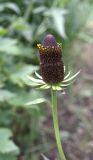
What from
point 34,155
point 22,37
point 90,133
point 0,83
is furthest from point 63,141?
point 0,83

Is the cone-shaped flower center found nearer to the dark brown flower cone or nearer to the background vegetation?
the dark brown flower cone

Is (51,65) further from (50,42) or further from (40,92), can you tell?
(40,92)

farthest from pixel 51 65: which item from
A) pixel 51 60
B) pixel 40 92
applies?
pixel 40 92


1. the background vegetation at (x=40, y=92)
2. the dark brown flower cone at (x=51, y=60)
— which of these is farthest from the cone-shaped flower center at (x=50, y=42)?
the background vegetation at (x=40, y=92)

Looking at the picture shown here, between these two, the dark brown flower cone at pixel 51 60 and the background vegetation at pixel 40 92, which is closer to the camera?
the dark brown flower cone at pixel 51 60

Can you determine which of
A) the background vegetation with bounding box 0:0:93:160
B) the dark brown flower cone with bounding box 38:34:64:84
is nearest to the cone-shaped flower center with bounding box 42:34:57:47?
the dark brown flower cone with bounding box 38:34:64:84

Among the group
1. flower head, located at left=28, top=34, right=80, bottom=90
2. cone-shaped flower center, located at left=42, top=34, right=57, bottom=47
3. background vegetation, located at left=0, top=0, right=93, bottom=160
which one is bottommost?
flower head, located at left=28, top=34, right=80, bottom=90

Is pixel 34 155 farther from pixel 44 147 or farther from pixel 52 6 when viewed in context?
pixel 52 6

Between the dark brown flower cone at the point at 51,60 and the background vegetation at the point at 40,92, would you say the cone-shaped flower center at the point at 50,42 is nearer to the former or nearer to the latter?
the dark brown flower cone at the point at 51,60
